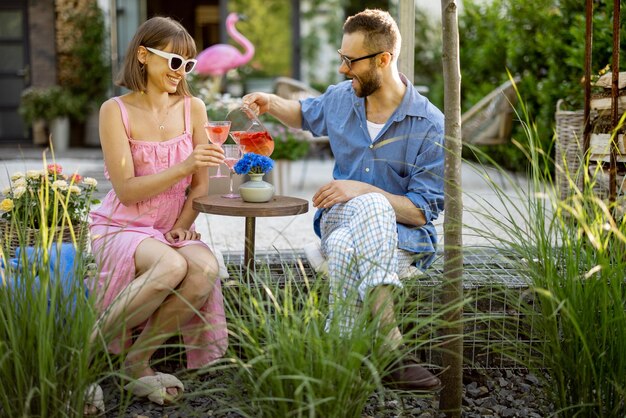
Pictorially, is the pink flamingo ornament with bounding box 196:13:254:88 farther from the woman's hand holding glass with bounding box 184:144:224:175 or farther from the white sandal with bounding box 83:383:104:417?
the white sandal with bounding box 83:383:104:417

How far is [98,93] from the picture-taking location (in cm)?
1171

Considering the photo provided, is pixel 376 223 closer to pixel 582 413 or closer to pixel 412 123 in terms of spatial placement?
pixel 412 123

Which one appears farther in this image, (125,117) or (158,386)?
(125,117)

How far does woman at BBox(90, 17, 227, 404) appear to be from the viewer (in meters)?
2.57

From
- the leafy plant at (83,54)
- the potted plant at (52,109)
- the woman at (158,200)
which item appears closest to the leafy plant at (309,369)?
the woman at (158,200)

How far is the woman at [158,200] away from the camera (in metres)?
2.57

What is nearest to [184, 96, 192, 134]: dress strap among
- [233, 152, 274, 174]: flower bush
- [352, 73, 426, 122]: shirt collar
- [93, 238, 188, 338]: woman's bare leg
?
[233, 152, 274, 174]: flower bush

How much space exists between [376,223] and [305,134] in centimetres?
394

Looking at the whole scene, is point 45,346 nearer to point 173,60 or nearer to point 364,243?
point 364,243

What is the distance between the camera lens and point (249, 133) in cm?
289

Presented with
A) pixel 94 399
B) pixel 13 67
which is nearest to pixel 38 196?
pixel 94 399

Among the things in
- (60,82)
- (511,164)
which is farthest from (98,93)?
(511,164)

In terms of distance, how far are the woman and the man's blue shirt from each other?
1.71 feet

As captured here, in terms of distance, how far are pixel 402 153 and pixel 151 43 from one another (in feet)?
3.16
